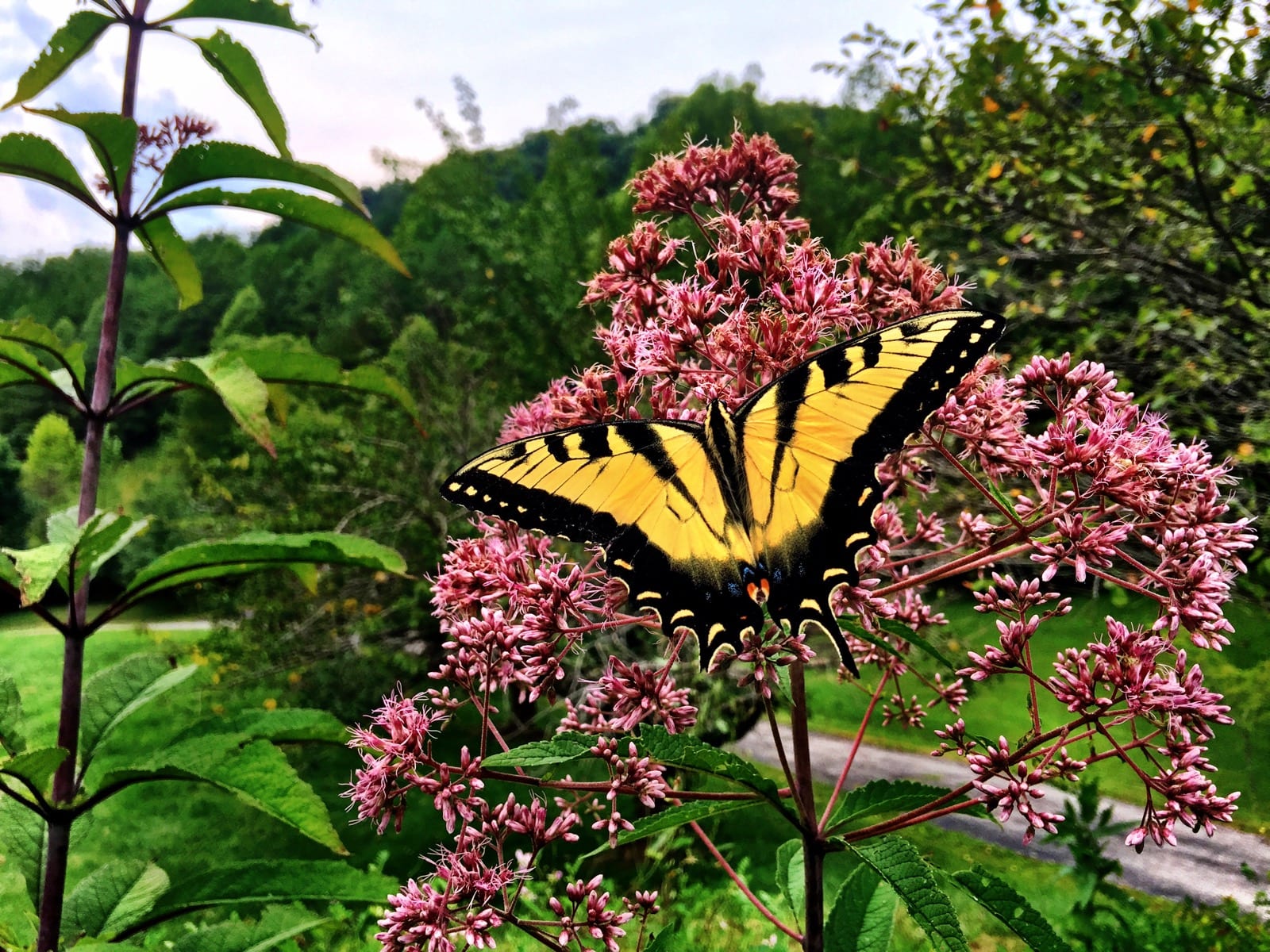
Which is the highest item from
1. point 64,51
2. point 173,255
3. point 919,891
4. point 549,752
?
point 64,51

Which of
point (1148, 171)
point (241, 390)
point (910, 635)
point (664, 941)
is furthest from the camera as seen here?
point (1148, 171)

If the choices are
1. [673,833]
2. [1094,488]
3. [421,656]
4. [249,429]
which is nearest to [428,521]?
[421,656]

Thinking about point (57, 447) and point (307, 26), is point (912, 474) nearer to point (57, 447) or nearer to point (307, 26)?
point (307, 26)

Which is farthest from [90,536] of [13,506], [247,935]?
[13,506]

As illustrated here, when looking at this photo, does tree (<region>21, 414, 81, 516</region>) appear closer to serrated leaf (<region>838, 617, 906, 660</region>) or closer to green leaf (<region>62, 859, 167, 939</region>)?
green leaf (<region>62, 859, 167, 939</region>)

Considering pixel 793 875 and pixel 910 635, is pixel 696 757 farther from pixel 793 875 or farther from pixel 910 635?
pixel 793 875

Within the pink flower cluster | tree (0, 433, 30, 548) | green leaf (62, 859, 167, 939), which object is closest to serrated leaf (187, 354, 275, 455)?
the pink flower cluster
